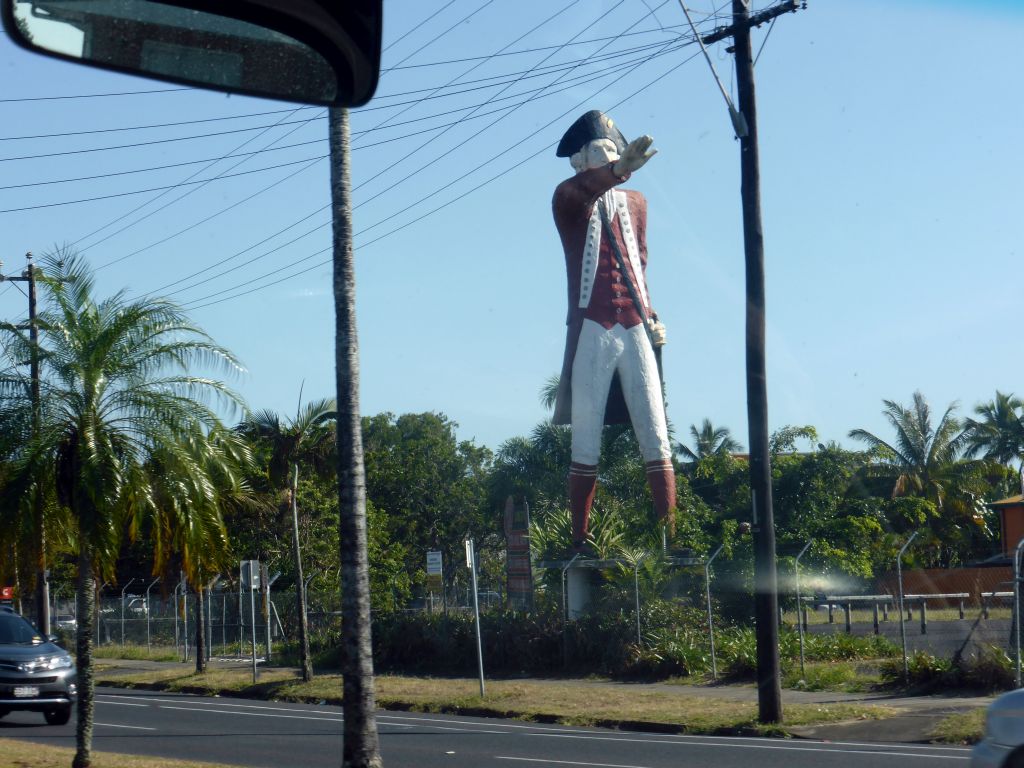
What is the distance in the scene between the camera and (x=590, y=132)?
90.4 feet

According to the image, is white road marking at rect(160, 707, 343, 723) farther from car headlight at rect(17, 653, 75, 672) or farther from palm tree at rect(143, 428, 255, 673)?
palm tree at rect(143, 428, 255, 673)

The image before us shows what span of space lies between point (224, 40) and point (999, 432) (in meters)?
57.6

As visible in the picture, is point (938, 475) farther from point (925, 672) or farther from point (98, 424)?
point (98, 424)

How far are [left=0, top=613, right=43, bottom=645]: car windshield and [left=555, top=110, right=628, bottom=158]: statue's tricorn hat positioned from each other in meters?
15.4

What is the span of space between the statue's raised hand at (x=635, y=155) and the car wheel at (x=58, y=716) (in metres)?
14.8

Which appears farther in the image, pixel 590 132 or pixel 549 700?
pixel 590 132

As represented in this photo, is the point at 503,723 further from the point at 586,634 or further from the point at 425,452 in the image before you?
the point at 425,452

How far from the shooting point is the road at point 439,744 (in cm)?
1306

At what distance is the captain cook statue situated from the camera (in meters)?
27.6

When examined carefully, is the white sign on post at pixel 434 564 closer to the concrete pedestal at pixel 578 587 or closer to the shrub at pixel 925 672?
the concrete pedestal at pixel 578 587

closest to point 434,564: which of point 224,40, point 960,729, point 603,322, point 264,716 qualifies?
point 264,716

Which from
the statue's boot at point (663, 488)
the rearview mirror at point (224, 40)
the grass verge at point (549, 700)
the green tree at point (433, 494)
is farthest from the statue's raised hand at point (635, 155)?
the green tree at point (433, 494)

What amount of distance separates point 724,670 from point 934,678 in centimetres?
450

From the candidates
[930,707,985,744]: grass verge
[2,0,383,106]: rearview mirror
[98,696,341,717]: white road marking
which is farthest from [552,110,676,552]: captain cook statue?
[2,0,383,106]: rearview mirror
